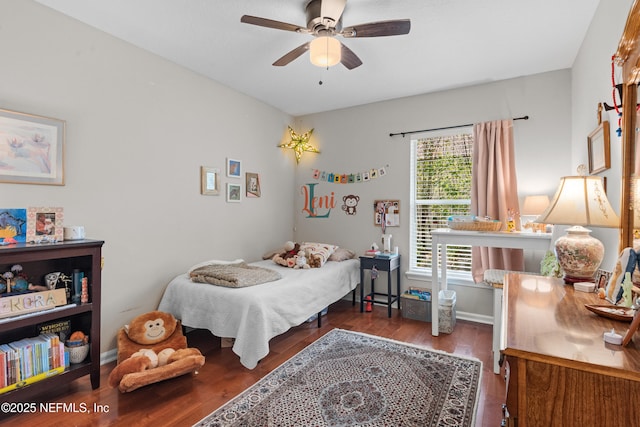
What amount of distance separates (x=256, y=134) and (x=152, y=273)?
199cm

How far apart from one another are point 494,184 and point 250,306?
2.64 m

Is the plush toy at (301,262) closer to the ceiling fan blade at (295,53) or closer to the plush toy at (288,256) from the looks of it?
the plush toy at (288,256)

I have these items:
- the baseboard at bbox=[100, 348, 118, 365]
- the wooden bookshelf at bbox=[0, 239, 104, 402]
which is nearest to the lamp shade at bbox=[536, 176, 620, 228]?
the wooden bookshelf at bbox=[0, 239, 104, 402]

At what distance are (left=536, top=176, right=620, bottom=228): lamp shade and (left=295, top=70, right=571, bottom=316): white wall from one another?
1.82 metres

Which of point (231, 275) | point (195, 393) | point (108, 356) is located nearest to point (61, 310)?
point (108, 356)

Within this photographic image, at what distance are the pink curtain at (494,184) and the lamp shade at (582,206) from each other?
171 cm

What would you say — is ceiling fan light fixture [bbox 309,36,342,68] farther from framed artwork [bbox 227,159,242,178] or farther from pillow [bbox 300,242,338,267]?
pillow [bbox 300,242,338,267]

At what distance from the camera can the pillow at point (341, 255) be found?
3.81m

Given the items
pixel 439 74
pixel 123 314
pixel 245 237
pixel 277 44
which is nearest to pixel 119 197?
pixel 123 314

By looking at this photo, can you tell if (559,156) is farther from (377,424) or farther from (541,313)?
(377,424)

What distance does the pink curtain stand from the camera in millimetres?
3174

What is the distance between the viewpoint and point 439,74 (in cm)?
315

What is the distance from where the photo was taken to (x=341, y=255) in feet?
12.7

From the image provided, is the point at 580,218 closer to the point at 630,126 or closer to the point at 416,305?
the point at 630,126
